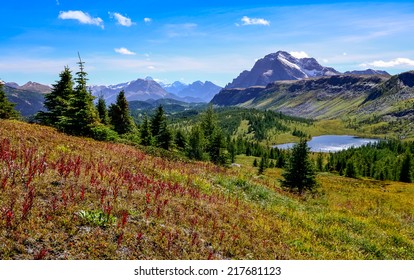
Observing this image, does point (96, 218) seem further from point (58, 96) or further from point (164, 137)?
point (164, 137)

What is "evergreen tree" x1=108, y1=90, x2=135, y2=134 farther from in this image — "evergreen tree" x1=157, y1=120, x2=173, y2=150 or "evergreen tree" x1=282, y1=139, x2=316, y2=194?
"evergreen tree" x1=282, y1=139, x2=316, y2=194

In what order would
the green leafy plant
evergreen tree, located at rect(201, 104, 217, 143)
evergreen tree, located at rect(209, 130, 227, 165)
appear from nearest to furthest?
1. the green leafy plant
2. evergreen tree, located at rect(209, 130, 227, 165)
3. evergreen tree, located at rect(201, 104, 217, 143)

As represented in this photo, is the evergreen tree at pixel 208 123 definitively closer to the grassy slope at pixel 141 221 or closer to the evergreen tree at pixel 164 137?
the evergreen tree at pixel 164 137

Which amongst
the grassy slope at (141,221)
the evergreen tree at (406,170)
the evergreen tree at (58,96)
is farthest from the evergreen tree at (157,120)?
the evergreen tree at (406,170)

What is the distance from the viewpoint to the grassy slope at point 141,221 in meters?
7.58

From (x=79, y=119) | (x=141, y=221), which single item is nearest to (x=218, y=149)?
(x=79, y=119)

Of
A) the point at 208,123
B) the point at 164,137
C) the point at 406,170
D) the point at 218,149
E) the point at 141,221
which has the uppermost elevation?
the point at 208,123

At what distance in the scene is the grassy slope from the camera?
758 cm

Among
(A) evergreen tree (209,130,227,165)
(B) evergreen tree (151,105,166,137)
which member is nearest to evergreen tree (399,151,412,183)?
(A) evergreen tree (209,130,227,165)

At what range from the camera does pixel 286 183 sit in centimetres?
3528

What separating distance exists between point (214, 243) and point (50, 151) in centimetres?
881

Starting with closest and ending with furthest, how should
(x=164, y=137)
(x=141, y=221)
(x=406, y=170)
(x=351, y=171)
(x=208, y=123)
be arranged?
(x=141, y=221) < (x=164, y=137) < (x=208, y=123) < (x=406, y=170) < (x=351, y=171)

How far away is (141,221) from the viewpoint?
909 cm
